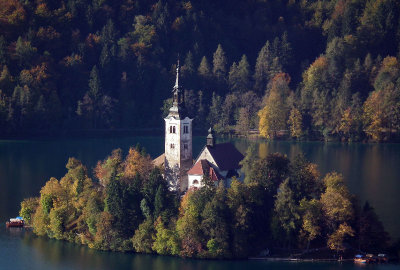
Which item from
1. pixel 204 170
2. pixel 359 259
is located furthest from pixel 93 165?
pixel 359 259

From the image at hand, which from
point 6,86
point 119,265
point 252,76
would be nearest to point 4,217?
point 119,265

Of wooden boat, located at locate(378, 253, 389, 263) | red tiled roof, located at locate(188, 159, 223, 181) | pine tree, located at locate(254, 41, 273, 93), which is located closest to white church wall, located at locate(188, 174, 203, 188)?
red tiled roof, located at locate(188, 159, 223, 181)

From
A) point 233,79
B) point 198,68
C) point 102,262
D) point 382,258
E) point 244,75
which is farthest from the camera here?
point 198,68

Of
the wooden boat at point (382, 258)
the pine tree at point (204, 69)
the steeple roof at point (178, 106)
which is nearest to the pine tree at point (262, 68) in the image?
the pine tree at point (204, 69)

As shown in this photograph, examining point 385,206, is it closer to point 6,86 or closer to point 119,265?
point 119,265

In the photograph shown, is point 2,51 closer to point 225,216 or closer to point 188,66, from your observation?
point 188,66

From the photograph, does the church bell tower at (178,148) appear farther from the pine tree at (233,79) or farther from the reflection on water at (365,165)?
the pine tree at (233,79)

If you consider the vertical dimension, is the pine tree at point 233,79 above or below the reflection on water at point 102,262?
above
